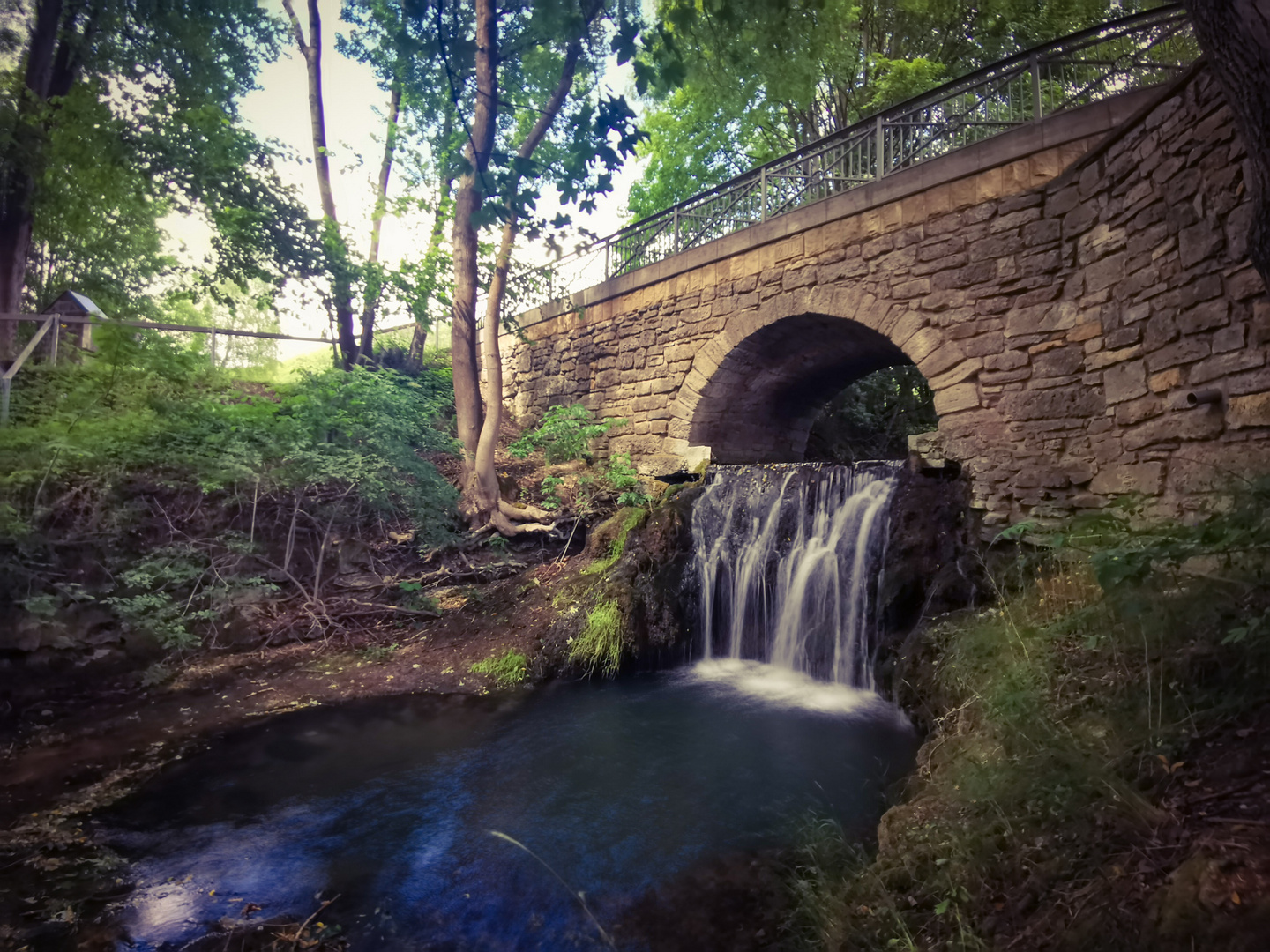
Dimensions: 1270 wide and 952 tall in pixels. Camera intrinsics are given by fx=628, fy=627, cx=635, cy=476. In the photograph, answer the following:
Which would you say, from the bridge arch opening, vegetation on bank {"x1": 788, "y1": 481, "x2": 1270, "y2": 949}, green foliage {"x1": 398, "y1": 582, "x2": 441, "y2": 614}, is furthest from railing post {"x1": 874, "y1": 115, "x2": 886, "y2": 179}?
green foliage {"x1": 398, "y1": 582, "x2": 441, "y2": 614}

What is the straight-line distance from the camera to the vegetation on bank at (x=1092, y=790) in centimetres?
162

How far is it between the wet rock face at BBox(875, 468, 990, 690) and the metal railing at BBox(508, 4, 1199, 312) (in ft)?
10.3

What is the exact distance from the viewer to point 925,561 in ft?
16.8

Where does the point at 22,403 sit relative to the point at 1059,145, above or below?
below

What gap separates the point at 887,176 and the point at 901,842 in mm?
5870

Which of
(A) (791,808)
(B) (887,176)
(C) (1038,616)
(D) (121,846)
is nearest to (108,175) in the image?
(D) (121,846)

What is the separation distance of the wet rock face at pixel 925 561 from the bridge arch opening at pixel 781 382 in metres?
2.17

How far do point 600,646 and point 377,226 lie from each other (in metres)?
10.9

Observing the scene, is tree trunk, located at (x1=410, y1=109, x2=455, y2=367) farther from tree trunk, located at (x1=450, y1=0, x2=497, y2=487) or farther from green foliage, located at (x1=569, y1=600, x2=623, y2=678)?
green foliage, located at (x1=569, y1=600, x2=623, y2=678)

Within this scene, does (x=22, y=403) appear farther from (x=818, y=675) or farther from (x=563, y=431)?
(x=818, y=675)

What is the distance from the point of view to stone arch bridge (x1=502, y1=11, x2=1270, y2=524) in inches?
143

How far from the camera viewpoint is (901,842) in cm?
243

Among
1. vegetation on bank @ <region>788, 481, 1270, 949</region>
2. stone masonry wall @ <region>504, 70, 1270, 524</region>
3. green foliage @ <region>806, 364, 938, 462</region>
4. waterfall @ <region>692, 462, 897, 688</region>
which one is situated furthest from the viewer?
green foliage @ <region>806, 364, 938, 462</region>

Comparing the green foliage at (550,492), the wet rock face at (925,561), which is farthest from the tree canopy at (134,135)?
the wet rock face at (925,561)
